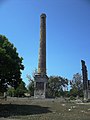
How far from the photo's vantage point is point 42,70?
68.5m

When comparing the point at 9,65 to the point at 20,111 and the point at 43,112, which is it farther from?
the point at 43,112

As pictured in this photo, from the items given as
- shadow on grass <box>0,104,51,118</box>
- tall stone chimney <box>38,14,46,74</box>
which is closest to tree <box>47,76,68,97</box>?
tall stone chimney <box>38,14,46,74</box>

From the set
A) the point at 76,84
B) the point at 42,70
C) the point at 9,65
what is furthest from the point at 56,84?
the point at 9,65

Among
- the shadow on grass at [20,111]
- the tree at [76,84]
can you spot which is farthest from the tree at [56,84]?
the shadow on grass at [20,111]

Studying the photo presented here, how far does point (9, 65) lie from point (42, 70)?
3445 centimetres

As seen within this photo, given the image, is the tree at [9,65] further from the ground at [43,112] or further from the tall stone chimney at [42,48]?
the tall stone chimney at [42,48]

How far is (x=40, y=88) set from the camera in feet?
217

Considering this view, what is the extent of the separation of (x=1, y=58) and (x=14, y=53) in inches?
228

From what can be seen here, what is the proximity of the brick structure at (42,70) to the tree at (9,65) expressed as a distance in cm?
2631

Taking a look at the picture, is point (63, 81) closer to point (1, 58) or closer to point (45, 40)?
point (45, 40)

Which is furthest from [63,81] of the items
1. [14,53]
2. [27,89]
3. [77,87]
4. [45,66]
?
[14,53]

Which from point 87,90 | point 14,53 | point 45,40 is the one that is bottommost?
point 87,90

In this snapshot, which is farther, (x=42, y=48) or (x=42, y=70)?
(x=42, y=48)

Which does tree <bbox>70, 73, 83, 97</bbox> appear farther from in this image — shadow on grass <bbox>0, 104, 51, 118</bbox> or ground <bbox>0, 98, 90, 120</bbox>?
shadow on grass <bbox>0, 104, 51, 118</bbox>
